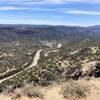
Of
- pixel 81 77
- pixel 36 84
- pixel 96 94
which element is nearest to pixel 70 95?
pixel 96 94

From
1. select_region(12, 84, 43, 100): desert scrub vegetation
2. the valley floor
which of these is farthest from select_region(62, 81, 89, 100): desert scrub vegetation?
select_region(12, 84, 43, 100): desert scrub vegetation

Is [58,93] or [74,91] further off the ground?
[74,91]

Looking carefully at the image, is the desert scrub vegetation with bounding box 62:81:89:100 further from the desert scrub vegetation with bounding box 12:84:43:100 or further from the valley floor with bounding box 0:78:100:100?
the desert scrub vegetation with bounding box 12:84:43:100

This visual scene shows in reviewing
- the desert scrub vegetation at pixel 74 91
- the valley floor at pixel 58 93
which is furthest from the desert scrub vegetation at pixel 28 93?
the desert scrub vegetation at pixel 74 91

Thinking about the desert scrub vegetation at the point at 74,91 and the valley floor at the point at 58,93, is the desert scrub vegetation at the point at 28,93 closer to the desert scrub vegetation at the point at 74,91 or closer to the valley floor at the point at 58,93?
the valley floor at the point at 58,93

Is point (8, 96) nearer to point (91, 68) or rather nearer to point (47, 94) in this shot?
point (47, 94)

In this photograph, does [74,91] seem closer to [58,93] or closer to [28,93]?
[58,93]

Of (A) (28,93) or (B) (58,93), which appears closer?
(A) (28,93)

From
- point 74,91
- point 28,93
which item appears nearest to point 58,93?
point 74,91
